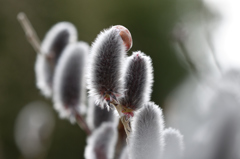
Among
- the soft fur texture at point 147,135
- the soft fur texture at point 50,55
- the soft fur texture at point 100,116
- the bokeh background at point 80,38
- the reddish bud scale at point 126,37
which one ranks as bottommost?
the soft fur texture at point 147,135

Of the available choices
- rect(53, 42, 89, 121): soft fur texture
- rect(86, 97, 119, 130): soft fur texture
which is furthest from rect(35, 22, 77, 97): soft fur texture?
rect(86, 97, 119, 130): soft fur texture

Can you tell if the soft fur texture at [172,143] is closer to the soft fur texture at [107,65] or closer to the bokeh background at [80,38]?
the soft fur texture at [107,65]

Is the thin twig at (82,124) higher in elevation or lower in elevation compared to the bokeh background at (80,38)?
lower

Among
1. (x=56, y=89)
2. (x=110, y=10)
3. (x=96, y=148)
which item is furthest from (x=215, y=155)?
(x=110, y=10)

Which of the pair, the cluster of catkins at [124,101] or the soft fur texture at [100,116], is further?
the soft fur texture at [100,116]

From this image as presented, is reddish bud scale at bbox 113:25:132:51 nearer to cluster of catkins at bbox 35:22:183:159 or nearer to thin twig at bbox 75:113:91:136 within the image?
cluster of catkins at bbox 35:22:183:159

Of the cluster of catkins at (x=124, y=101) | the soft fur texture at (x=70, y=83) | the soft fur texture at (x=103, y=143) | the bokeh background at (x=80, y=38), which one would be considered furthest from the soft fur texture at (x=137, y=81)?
the bokeh background at (x=80, y=38)

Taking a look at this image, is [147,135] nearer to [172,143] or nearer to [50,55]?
[172,143]
